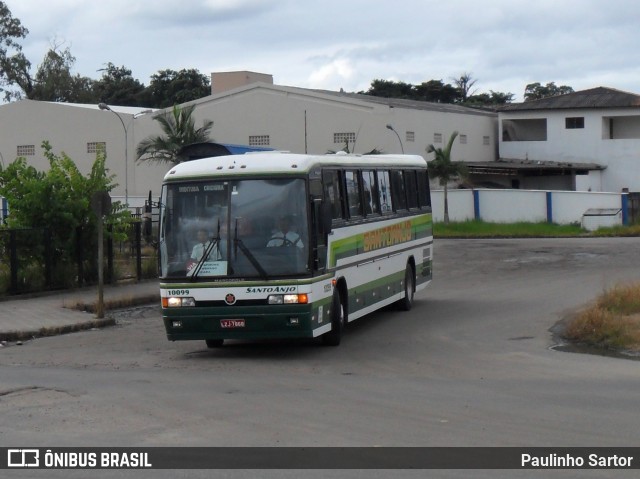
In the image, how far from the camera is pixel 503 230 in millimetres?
53062

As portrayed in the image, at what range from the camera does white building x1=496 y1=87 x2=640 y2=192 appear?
67062 mm

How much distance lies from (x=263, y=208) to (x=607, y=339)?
5.68 m

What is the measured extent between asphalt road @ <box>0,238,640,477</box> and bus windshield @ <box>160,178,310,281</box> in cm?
139

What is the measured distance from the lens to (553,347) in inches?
647

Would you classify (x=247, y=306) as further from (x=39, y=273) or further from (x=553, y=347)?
(x=39, y=273)

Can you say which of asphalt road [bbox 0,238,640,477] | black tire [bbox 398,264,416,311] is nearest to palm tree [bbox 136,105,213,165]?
black tire [bbox 398,264,416,311]

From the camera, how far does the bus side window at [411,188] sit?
2205cm

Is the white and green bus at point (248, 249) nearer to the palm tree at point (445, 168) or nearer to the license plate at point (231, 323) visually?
the license plate at point (231, 323)

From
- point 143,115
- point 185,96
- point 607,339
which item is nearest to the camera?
point 607,339

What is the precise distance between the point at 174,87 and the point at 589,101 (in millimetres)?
47793

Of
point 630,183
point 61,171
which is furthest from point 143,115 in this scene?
point 61,171

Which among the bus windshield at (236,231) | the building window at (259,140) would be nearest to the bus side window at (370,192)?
the bus windshield at (236,231)

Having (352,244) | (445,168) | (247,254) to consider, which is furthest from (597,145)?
(247,254)

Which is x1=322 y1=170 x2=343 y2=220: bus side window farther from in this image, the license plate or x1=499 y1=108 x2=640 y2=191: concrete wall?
x1=499 y1=108 x2=640 y2=191: concrete wall
